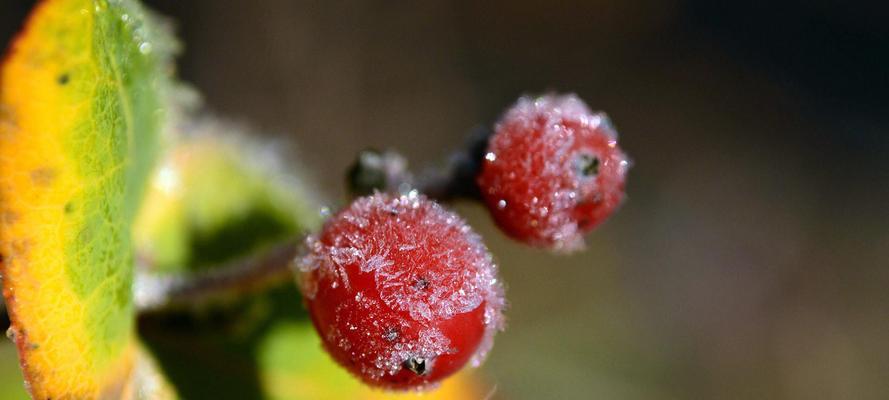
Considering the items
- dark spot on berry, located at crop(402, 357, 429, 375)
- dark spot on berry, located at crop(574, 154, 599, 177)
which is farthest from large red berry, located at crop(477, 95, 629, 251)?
dark spot on berry, located at crop(402, 357, 429, 375)

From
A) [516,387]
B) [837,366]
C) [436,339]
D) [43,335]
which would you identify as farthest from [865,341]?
[43,335]

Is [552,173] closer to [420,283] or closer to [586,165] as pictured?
[586,165]

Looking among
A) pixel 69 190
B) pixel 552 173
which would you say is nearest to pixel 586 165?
pixel 552 173

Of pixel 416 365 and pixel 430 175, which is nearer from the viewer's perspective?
pixel 416 365

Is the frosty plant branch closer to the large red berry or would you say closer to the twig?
the large red berry

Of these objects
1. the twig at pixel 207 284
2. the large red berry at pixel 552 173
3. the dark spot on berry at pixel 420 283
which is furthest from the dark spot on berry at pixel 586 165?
the twig at pixel 207 284

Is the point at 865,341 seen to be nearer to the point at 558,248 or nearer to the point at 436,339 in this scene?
the point at 558,248

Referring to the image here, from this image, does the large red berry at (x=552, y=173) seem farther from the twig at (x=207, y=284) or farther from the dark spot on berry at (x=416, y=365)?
the twig at (x=207, y=284)

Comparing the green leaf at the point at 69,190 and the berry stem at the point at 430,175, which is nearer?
the green leaf at the point at 69,190
